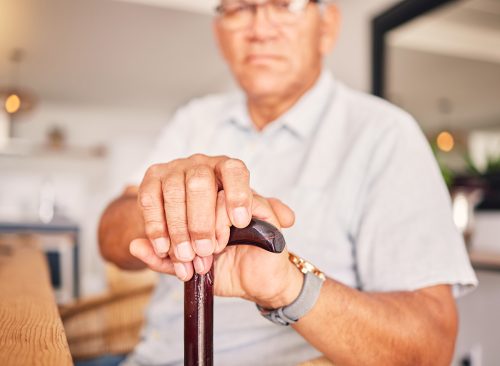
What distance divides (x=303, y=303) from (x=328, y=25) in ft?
2.55

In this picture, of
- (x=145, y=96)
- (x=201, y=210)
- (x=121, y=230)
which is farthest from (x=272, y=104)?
(x=145, y=96)

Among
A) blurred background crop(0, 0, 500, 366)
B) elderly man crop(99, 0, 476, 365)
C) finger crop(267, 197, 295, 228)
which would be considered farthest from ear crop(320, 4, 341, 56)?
blurred background crop(0, 0, 500, 366)

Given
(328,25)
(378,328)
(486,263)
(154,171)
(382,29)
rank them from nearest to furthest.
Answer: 1. (154,171)
2. (378,328)
3. (328,25)
4. (486,263)
5. (382,29)

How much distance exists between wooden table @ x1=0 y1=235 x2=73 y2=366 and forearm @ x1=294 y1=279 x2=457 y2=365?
29 centimetres

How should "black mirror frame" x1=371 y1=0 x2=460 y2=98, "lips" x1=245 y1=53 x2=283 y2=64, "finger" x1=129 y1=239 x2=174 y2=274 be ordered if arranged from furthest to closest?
"black mirror frame" x1=371 y1=0 x2=460 y2=98 < "lips" x1=245 y1=53 x2=283 y2=64 < "finger" x1=129 y1=239 x2=174 y2=274

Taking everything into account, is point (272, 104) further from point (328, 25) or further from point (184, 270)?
point (184, 270)

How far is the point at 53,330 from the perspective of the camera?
0.53 meters

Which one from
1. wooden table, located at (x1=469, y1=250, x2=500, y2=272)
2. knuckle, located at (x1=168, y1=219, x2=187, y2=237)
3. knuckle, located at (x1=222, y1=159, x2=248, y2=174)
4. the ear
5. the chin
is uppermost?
the ear

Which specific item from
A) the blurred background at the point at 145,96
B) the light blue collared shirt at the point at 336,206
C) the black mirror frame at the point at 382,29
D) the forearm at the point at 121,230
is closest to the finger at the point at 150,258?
the forearm at the point at 121,230

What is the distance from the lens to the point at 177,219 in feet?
1.61

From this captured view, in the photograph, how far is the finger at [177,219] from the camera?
483 mm

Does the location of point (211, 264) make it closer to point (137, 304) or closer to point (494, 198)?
point (137, 304)

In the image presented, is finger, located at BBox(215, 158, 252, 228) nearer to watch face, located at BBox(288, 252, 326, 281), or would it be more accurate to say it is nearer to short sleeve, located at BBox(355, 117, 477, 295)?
watch face, located at BBox(288, 252, 326, 281)

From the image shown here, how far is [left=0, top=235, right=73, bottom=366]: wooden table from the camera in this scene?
45cm
